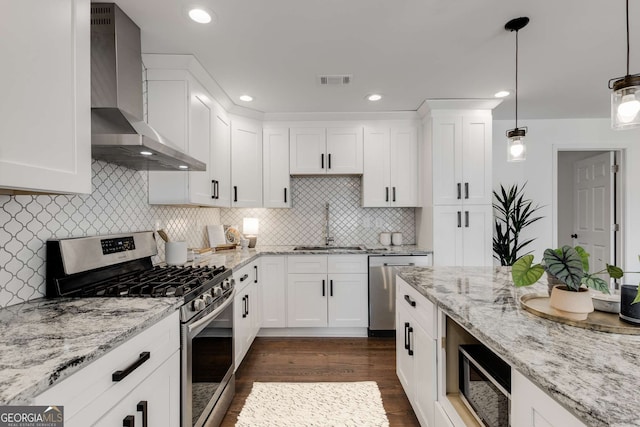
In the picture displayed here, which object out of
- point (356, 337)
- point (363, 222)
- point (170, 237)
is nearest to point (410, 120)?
point (363, 222)

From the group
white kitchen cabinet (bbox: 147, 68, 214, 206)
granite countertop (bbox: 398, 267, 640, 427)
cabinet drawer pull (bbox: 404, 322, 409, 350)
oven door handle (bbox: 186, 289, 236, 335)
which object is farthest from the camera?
white kitchen cabinet (bbox: 147, 68, 214, 206)

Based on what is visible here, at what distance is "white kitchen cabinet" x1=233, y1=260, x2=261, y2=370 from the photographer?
7.66 ft

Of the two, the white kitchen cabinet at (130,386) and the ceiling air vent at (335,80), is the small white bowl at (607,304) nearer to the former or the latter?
the white kitchen cabinet at (130,386)

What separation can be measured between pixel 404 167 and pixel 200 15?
258 centimetres

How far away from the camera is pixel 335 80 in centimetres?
267

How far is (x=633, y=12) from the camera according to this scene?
71.0 inches

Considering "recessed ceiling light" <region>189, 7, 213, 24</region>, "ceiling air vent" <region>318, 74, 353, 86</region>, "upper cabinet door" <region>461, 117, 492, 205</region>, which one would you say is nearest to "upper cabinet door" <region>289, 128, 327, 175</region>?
"ceiling air vent" <region>318, 74, 353, 86</region>

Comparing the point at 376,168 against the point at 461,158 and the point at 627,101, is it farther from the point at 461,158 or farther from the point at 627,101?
the point at 627,101

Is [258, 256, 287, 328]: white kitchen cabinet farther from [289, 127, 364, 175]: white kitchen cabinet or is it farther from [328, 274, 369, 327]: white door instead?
[289, 127, 364, 175]: white kitchen cabinet

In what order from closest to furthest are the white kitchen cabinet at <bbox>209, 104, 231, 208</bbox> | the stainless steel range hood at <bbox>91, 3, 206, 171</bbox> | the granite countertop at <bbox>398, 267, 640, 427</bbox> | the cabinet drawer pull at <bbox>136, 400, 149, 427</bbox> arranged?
the granite countertop at <bbox>398, 267, 640, 427</bbox>
the cabinet drawer pull at <bbox>136, 400, 149, 427</bbox>
the stainless steel range hood at <bbox>91, 3, 206, 171</bbox>
the white kitchen cabinet at <bbox>209, 104, 231, 208</bbox>

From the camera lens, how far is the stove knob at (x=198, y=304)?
1.48 meters

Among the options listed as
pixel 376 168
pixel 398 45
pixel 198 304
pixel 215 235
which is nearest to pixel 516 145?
pixel 398 45

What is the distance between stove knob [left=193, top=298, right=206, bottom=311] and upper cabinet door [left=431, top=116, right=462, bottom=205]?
2616mm

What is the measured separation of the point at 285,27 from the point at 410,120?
2106 mm
